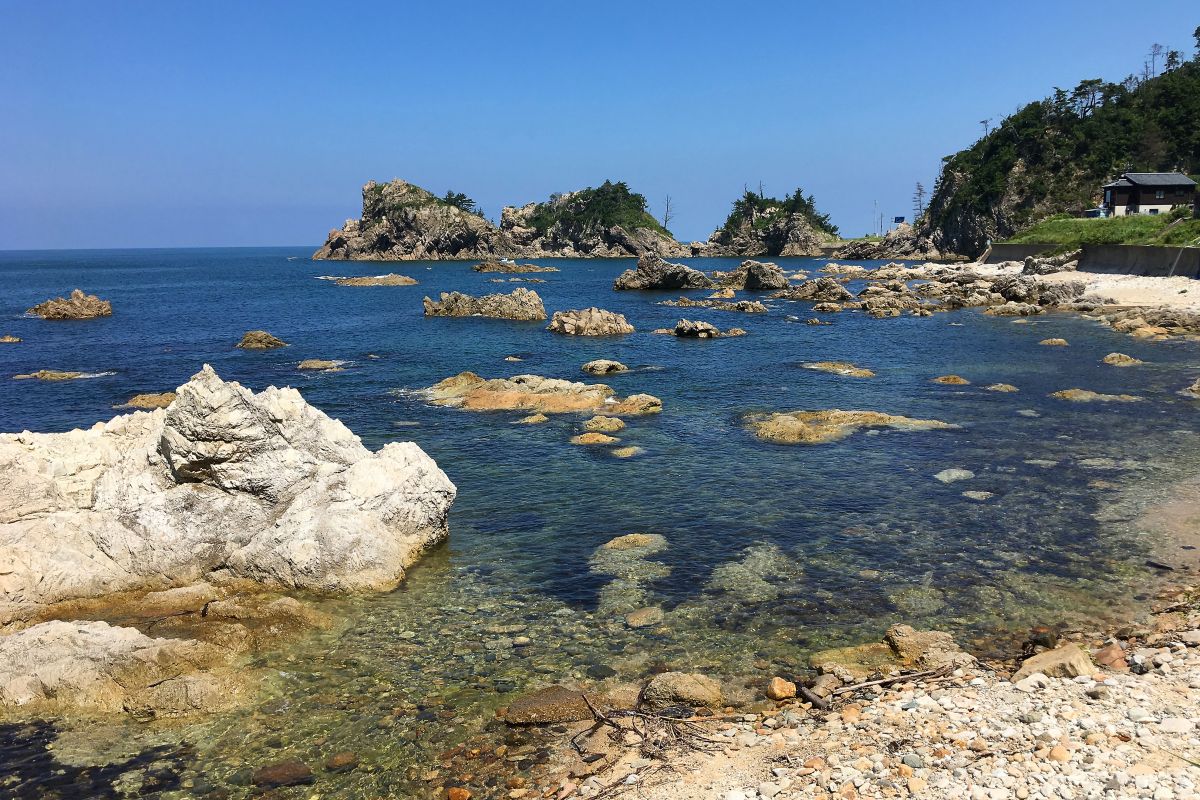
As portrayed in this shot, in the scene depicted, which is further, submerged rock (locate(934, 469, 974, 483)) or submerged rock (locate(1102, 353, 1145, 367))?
submerged rock (locate(1102, 353, 1145, 367))

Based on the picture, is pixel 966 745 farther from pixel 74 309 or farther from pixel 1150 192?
pixel 1150 192

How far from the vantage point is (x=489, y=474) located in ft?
90.5

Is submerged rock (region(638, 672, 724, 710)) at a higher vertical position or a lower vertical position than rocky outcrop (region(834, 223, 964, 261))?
lower

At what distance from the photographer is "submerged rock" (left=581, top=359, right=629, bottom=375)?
48.0m

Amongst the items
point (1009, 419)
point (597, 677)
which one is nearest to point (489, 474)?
point (597, 677)

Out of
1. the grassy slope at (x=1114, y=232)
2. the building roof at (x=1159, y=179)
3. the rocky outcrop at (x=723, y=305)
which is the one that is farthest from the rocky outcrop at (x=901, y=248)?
the rocky outcrop at (x=723, y=305)

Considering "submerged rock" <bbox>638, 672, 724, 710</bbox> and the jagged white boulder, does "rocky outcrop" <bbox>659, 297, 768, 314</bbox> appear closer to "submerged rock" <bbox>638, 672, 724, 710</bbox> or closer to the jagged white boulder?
the jagged white boulder

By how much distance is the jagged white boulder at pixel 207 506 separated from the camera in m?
17.9

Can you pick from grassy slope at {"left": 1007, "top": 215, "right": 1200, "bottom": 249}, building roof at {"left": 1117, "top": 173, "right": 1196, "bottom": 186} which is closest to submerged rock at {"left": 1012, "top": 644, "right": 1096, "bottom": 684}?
grassy slope at {"left": 1007, "top": 215, "right": 1200, "bottom": 249}

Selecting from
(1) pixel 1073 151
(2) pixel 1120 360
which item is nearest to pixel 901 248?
(1) pixel 1073 151

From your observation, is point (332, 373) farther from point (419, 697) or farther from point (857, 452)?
point (419, 697)

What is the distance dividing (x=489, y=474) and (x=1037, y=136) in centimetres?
15639

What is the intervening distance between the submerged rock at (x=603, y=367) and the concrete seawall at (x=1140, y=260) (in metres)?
60.8

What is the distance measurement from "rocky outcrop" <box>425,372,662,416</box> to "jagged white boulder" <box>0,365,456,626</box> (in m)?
17.1
